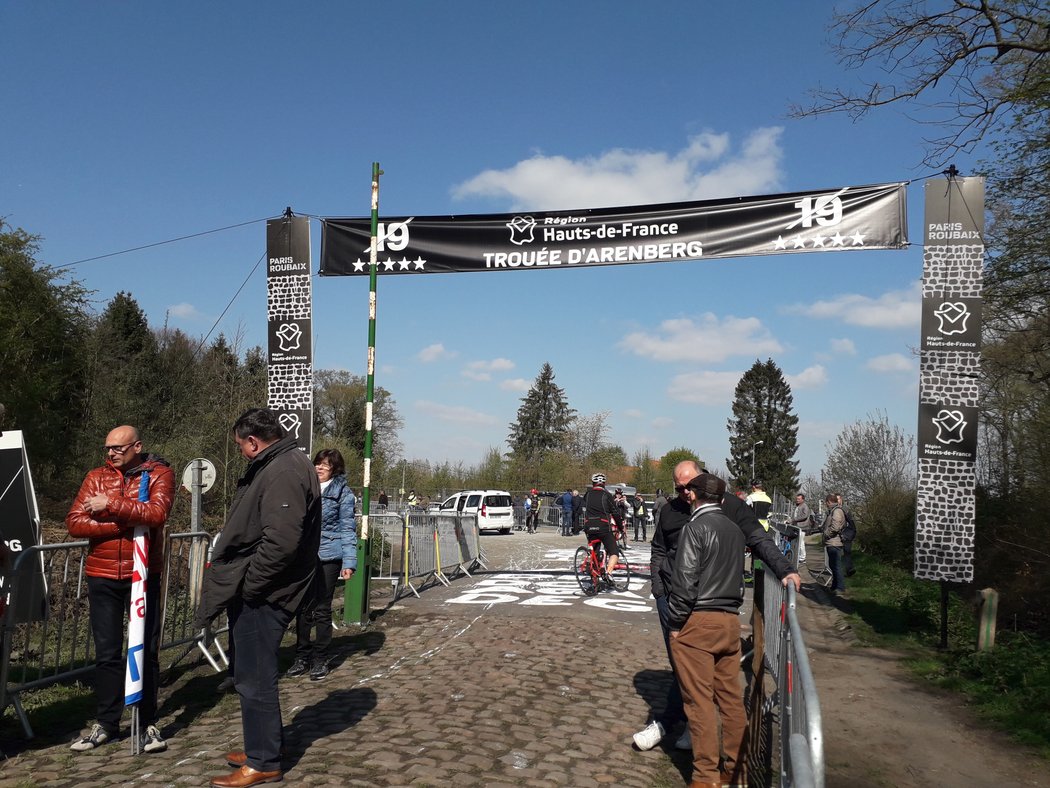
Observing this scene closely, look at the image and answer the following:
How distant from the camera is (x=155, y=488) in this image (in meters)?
5.33

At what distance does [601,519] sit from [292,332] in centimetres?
555

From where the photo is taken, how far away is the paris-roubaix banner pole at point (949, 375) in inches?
368

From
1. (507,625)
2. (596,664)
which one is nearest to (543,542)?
(507,625)

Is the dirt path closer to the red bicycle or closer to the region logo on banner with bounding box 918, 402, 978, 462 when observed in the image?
the region logo on banner with bounding box 918, 402, 978, 462

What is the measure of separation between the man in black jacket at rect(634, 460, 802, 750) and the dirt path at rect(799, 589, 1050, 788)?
3.70 ft

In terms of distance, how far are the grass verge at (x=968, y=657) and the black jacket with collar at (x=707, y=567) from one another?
11.9 feet

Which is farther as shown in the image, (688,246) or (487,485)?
(487,485)

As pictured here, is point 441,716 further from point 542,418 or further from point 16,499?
point 542,418

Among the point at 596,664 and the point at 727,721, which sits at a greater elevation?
the point at 727,721

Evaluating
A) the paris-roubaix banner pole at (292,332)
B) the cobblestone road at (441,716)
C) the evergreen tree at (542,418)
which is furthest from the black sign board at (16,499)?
the evergreen tree at (542,418)

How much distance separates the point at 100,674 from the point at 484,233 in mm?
7315

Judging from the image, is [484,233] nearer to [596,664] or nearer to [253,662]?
[596,664]

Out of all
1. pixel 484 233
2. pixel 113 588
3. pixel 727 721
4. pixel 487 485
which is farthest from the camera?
pixel 487 485

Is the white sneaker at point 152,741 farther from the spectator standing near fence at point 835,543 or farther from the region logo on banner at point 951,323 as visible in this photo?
A: the spectator standing near fence at point 835,543
